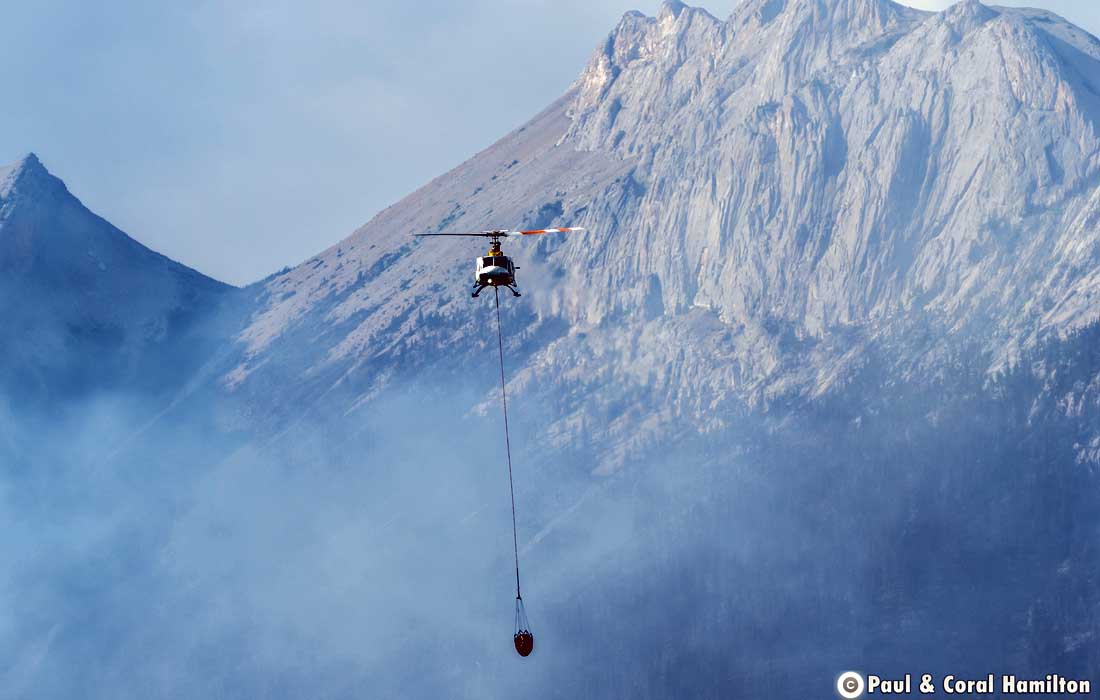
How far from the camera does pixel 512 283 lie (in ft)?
479

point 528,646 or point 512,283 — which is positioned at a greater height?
point 512,283

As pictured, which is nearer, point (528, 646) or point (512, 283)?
point (512, 283)

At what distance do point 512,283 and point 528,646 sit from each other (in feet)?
99.3

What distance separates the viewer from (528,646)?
516 ft
